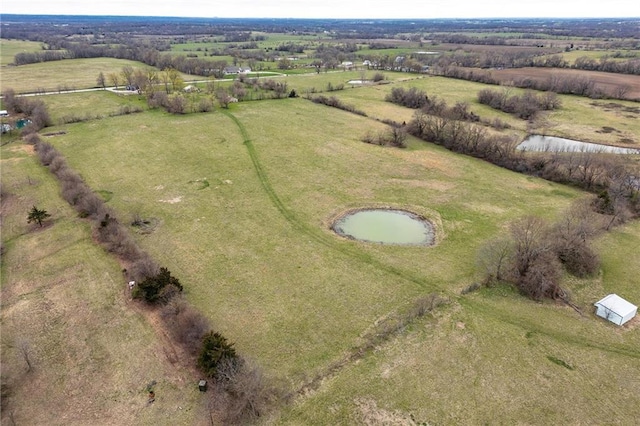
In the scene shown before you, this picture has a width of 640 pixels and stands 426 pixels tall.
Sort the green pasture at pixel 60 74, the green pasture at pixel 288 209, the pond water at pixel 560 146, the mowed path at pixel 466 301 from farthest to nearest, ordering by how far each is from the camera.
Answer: the green pasture at pixel 60 74 < the pond water at pixel 560 146 < the green pasture at pixel 288 209 < the mowed path at pixel 466 301

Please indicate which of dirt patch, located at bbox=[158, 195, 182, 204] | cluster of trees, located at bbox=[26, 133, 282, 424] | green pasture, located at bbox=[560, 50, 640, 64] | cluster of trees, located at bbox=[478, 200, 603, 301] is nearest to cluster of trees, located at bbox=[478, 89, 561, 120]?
cluster of trees, located at bbox=[478, 200, 603, 301]

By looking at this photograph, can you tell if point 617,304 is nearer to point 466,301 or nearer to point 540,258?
point 540,258

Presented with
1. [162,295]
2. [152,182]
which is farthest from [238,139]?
[162,295]

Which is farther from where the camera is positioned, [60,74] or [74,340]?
[60,74]

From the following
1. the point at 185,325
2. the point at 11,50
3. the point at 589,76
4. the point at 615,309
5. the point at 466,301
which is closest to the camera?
the point at 185,325

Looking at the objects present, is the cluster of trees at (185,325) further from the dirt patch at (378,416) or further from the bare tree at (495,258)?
the bare tree at (495,258)

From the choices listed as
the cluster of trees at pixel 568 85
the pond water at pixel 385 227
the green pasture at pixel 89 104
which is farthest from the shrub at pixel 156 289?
the cluster of trees at pixel 568 85

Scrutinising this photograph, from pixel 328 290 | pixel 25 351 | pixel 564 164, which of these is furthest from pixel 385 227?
pixel 25 351

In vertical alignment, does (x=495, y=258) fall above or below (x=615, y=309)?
below
